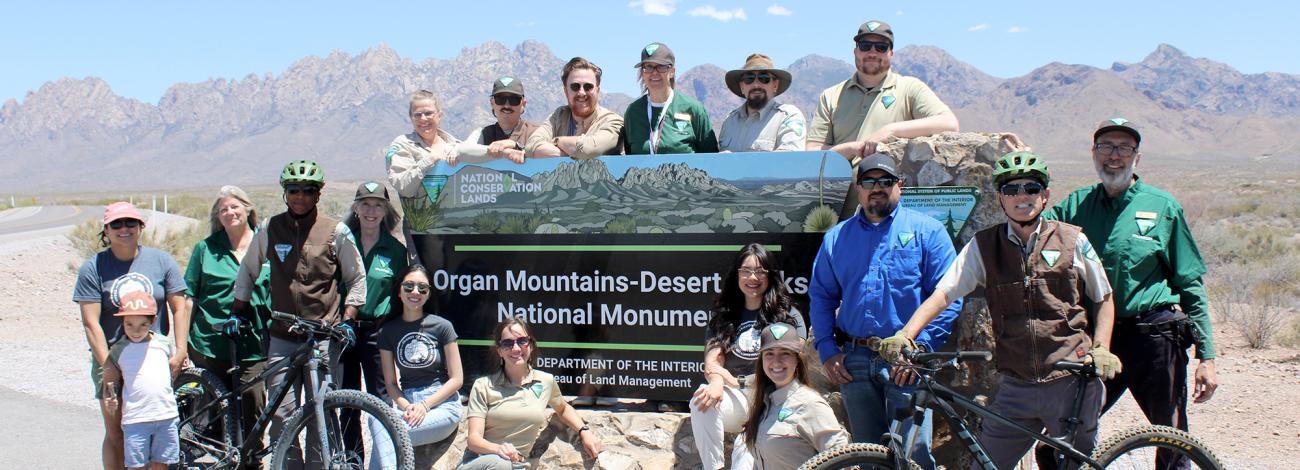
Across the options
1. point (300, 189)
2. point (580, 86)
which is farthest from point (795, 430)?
point (300, 189)

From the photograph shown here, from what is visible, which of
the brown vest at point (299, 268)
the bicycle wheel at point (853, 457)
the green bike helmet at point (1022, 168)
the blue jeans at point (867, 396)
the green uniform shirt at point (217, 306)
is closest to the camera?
the bicycle wheel at point (853, 457)

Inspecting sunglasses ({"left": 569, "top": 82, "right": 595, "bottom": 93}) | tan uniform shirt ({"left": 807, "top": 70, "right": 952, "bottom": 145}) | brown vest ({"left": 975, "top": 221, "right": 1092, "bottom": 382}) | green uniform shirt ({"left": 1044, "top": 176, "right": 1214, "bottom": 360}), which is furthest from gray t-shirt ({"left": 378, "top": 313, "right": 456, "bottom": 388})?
green uniform shirt ({"left": 1044, "top": 176, "right": 1214, "bottom": 360})

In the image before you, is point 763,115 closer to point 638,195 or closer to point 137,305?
point 638,195

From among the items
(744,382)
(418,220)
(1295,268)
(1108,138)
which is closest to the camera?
(1108,138)

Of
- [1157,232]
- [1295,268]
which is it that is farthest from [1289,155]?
[1157,232]

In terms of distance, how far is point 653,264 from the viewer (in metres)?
5.49

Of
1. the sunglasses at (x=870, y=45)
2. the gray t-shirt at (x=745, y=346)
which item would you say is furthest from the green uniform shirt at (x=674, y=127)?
the gray t-shirt at (x=745, y=346)

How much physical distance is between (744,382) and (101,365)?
132 inches

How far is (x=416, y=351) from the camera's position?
5074 millimetres

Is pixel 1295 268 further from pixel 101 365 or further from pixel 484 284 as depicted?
pixel 101 365

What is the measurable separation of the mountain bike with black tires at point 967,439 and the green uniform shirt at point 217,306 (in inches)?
129

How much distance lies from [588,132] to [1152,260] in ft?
9.80

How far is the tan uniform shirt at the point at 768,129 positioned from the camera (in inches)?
208

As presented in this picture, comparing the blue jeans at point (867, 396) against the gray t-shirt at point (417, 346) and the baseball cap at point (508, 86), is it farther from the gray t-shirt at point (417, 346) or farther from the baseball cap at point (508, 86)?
the baseball cap at point (508, 86)
